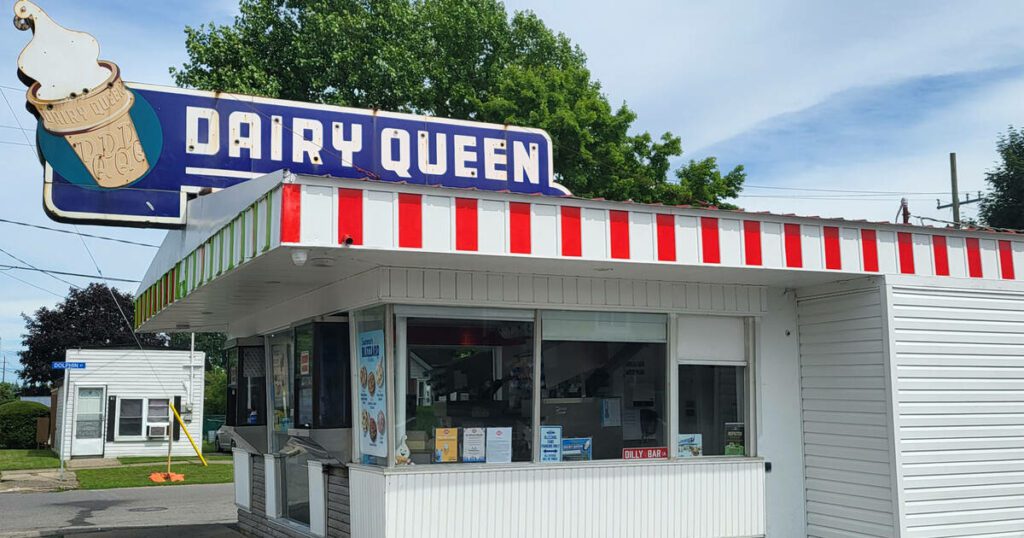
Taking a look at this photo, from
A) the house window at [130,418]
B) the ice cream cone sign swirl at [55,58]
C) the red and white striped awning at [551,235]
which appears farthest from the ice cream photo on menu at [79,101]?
the house window at [130,418]

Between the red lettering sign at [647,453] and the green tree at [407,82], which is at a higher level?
the green tree at [407,82]

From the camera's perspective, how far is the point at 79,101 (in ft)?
39.0

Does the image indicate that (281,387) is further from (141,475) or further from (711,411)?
(141,475)

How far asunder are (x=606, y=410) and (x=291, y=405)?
3834mm

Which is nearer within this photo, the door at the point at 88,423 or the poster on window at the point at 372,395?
the poster on window at the point at 372,395

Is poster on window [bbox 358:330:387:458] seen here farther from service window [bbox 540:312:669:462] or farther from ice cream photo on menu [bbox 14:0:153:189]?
ice cream photo on menu [bbox 14:0:153:189]

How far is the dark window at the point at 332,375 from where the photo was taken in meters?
9.16

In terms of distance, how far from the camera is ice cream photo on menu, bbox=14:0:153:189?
11578 mm

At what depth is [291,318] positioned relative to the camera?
10.5m

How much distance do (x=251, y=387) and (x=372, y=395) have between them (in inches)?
185

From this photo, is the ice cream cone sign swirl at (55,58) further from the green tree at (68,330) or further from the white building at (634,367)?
the green tree at (68,330)

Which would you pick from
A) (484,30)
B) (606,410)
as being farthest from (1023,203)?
(606,410)

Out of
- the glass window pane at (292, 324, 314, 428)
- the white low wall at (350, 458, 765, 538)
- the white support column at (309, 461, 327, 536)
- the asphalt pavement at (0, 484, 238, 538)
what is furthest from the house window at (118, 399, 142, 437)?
the white low wall at (350, 458, 765, 538)

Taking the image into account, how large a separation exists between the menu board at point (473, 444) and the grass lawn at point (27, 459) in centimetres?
2180
